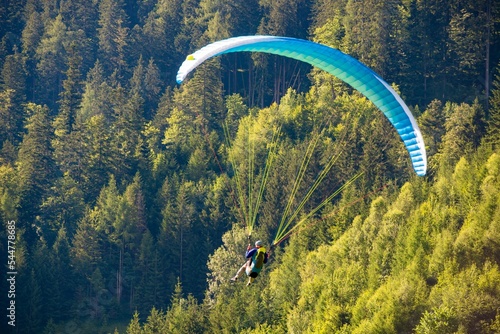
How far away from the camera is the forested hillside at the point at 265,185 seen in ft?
189

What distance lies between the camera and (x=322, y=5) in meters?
110

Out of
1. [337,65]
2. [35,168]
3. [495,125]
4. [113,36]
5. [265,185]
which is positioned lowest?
[35,168]

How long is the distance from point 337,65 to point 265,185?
43.0m

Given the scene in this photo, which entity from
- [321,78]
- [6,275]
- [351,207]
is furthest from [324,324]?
[321,78]

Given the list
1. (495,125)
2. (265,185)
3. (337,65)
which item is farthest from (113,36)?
(337,65)

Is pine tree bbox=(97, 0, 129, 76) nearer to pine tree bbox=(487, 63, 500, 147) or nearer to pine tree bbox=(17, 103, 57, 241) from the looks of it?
pine tree bbox=(17, 103, 57, 241)

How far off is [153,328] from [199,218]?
58.0ft

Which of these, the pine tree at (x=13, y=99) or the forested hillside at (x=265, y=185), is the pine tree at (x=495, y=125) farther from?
the pine tree at (x=13, y=99)

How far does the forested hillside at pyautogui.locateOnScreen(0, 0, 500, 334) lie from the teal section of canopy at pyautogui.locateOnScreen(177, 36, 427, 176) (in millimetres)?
18762

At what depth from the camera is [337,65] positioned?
114ft

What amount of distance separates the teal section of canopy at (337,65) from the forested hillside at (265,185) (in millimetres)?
18762

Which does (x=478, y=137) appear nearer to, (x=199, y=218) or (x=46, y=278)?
(x=199, y=218)

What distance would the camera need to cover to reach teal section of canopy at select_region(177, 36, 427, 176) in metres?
34.2

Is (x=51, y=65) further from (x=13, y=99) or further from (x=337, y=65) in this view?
(x=337, y=65)
